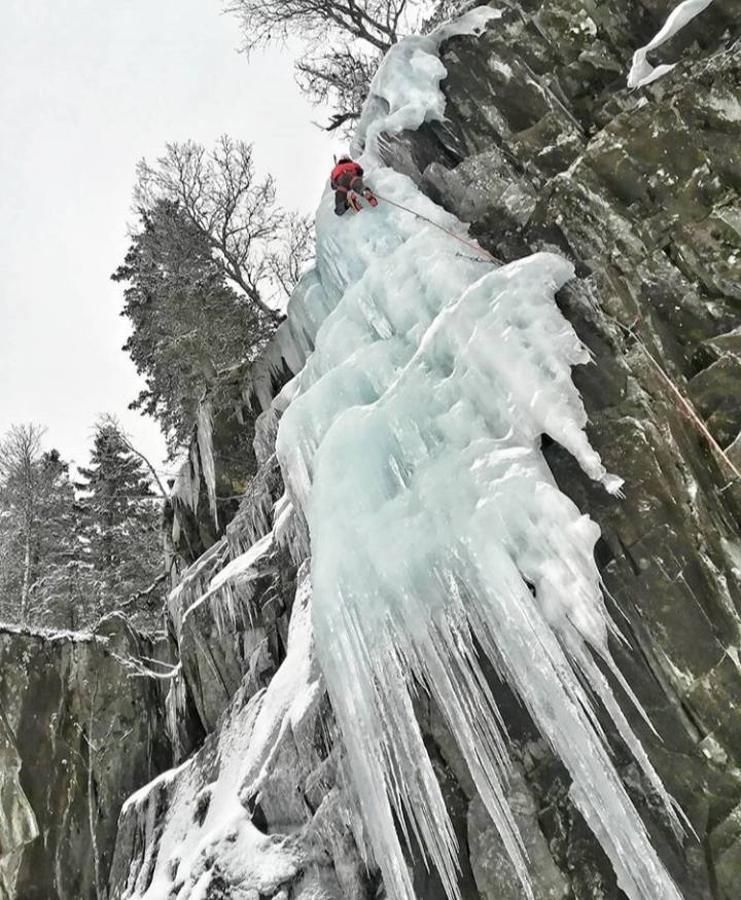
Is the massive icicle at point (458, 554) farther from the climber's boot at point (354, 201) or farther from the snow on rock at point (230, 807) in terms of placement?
the climber's boot at point (354, 201)

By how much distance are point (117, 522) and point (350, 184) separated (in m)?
10.8

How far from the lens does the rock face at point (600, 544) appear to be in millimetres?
4301

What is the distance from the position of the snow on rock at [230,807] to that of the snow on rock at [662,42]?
5.91m

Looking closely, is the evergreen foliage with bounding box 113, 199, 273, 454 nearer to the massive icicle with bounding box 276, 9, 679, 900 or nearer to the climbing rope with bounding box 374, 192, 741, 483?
the massive icicle with bounding box 276, 9, 679, 900

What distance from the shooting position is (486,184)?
24.2 feet

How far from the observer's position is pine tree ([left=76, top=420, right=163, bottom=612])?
14312 mm

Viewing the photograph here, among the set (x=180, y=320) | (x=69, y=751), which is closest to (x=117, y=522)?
(x=180, y=320)

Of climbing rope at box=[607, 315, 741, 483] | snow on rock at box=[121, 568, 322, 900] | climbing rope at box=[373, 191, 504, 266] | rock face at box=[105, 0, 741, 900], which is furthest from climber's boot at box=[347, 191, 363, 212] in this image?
snow on rock at box=[121, 568, 322, 900]

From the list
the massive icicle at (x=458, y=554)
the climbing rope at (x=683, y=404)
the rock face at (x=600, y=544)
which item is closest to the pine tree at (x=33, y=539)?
the rock face at (x=600, y=544)

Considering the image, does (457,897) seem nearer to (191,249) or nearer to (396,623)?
(396,623)

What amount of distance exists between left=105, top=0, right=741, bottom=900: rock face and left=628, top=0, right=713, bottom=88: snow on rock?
0.33 feet

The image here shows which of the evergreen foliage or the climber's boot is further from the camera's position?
the evergreen foliage

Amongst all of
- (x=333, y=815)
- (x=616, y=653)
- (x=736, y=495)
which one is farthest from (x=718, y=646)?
(x=333, y=815)

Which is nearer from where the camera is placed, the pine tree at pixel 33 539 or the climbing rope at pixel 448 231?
the climbing rope at pixel 448 231
